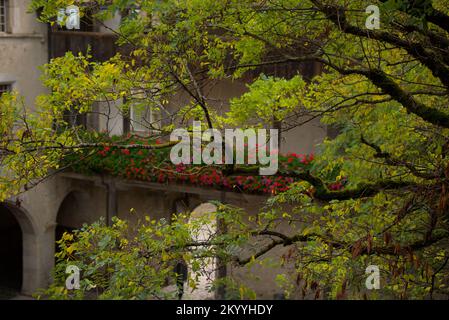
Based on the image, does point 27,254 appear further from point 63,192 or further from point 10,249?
point 10,249

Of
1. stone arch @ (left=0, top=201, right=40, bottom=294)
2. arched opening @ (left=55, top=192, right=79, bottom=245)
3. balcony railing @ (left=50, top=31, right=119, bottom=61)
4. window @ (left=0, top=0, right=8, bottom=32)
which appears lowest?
stone arch @ (left=0, top=201, right=40, bottom=294)

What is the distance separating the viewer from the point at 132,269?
22.6ft

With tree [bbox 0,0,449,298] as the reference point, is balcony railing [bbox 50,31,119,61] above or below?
above

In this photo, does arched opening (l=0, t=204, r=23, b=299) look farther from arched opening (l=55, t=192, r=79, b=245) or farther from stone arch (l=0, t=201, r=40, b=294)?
arched opening (l=55, t=192, r=79, b=245)

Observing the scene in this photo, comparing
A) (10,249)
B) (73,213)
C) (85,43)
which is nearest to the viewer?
(85,43)

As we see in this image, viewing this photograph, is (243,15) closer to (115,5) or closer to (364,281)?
(115,5)

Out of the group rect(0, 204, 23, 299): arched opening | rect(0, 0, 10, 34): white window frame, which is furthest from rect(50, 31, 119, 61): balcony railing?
rect(0, 204, 23, 299): arched opening

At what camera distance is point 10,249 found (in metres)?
22.9

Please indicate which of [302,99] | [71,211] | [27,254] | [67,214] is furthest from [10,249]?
[302,99]

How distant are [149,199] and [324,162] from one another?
999 centimetres

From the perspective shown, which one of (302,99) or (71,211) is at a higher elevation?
(302,99)

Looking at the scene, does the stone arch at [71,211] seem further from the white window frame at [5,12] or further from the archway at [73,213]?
the white window frame at [5,12]

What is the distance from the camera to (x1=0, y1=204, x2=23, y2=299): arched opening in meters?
21.6

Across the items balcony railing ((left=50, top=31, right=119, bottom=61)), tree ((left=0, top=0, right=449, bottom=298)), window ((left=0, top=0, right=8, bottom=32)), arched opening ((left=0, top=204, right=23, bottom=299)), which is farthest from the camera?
arched opening ((left=0, top=204, right=23, bottom=299))
